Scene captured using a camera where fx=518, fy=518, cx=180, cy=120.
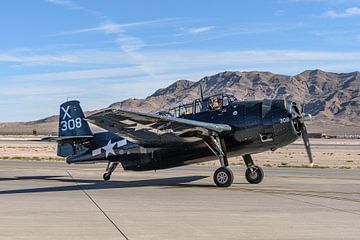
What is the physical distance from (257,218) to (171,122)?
6.50 m

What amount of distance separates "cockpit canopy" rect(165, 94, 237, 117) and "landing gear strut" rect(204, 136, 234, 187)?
133 cm

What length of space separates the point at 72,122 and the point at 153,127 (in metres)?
5.67

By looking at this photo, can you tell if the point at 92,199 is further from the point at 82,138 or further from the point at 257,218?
the point at 82,138

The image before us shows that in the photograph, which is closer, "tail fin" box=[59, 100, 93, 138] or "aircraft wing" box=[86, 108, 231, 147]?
"aircraft wing" box=[86, 108, 231, 147]

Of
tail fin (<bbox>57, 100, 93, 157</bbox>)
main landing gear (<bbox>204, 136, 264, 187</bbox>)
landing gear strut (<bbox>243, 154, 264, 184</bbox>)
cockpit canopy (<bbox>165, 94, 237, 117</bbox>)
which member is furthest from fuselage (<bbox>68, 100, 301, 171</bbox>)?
tail fin (<bbox>57, 100, 93, 157</bbox>)

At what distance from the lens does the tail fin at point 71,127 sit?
21.4m

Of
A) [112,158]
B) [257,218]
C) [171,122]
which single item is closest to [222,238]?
[257,218]

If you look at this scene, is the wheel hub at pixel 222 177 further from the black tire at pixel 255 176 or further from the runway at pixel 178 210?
the black tire at pixel 255 176

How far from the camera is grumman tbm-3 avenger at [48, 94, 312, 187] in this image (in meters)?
17.3

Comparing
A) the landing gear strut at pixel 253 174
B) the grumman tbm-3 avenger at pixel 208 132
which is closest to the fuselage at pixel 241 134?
A: the grumman tbm-3 avenger at pixel 208 132

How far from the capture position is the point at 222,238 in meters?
8.86

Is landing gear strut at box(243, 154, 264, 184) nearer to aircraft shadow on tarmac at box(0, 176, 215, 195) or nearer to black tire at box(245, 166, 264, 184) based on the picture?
black tire at box(245, 166, 264, 184)

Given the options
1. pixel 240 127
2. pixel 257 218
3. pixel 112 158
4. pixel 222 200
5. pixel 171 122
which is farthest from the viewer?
pixel 112 158

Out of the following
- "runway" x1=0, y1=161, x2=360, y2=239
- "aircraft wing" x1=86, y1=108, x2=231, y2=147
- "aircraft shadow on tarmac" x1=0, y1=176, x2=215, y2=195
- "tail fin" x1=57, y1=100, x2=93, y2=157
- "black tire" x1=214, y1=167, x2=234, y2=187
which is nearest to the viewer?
"runway" x1=0, y1=161, x2=360, y2=239
